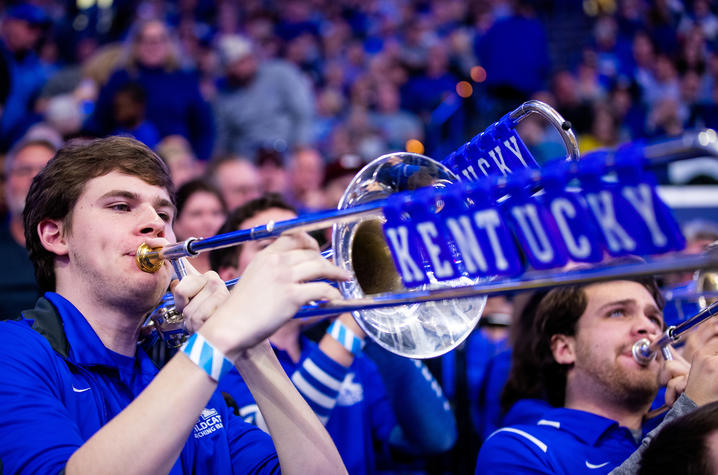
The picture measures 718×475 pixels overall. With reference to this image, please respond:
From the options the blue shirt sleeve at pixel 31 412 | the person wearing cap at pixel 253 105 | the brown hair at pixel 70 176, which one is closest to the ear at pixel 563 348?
the brown hair at pixel 70 176

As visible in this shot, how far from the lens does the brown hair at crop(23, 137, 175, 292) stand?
205 cm

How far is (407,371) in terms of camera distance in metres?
2.94

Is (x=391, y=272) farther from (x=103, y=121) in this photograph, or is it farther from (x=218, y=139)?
(x=218, y=139)

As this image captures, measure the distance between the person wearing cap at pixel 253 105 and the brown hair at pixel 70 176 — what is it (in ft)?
14.5

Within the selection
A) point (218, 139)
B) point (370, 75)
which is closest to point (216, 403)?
point (218, 139)

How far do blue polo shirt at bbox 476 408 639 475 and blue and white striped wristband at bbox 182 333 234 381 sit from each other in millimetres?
1126

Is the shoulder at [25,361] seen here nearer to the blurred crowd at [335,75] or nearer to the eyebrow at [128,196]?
the eyebrow at [128,196]

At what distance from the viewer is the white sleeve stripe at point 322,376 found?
2.63 m

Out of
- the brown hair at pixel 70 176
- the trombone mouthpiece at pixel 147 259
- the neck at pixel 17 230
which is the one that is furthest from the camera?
the neck at pixel 17 230

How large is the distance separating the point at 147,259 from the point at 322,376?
0.91m

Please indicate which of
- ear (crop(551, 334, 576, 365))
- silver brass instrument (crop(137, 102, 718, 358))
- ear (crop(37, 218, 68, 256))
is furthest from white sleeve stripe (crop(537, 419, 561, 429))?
ear (crop(37, 218, 68, 256))

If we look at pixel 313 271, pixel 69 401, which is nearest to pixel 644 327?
pixel 313 271

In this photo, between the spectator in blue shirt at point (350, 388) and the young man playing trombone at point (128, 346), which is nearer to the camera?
the young man playing trombone at point (128, 346)

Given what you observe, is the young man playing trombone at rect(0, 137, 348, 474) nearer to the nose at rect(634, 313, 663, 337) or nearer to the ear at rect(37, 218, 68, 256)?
the ear at rect(37, 218, 68, 256)
